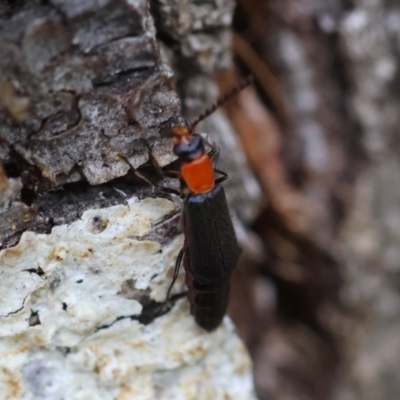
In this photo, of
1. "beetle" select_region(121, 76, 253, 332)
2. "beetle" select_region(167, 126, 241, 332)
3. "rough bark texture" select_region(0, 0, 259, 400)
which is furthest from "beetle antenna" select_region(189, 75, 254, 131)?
"rough bark texture" select_region(0, 0, 259, 400)

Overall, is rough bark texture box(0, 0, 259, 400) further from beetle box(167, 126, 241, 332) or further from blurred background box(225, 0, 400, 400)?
blurred background box(225, 0, 400, 400)

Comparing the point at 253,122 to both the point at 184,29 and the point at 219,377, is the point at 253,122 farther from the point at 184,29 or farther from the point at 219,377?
the point at 219,377

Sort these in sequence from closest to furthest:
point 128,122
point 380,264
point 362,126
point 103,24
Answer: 1. point 103,24
2. point 128,122
3. point 362,126
4. point 380,264

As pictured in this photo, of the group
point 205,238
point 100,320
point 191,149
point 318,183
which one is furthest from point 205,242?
point 318,183

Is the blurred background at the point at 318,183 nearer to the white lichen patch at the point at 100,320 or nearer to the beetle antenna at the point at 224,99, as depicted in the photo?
the beetle antenna at the point at 224,99

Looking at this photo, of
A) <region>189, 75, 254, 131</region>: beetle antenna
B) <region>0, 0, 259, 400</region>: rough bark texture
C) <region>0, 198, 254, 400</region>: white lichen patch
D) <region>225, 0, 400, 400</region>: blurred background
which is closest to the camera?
<region>0, 0, 259, 400</region>: rough bark texture

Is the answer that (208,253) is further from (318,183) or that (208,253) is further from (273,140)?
(318,183)

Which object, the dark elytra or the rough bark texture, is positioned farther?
the dark elytra

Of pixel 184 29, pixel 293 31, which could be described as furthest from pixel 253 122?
pixel 184 29
